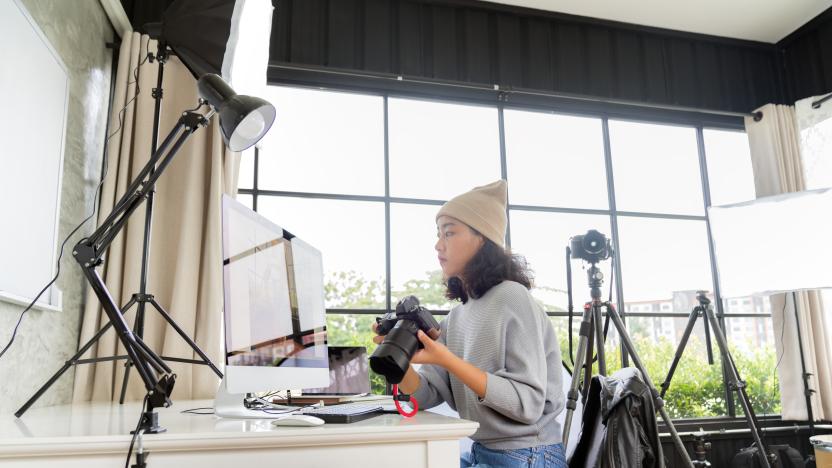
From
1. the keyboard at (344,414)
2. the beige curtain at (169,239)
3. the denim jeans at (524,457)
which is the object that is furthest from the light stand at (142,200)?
the beige curtain at (169,239)

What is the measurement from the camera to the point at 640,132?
3.89 metres

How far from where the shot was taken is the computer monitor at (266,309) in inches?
44.1

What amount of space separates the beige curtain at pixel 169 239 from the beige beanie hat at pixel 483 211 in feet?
4.36

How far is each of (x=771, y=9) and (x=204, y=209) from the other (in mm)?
3481

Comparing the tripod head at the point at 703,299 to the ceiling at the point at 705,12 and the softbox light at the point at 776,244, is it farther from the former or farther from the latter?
the ceiling at the point at 705,12

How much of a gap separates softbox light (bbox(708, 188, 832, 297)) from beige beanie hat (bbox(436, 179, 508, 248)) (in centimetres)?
222

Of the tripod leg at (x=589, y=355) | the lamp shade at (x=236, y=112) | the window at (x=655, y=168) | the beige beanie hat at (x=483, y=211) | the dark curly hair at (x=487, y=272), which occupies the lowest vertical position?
the tripod leg at (x=589, y=355)

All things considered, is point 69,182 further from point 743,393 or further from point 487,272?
point 743,393

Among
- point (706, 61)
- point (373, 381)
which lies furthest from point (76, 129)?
point (706, 61)

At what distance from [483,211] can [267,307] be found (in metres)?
0.75

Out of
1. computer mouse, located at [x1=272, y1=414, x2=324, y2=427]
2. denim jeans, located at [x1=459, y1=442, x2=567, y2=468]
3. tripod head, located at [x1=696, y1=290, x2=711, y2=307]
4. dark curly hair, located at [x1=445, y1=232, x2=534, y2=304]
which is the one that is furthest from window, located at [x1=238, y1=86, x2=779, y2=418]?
computer mouse, located at [x1=272, y1=414, x2=324, y2=427]

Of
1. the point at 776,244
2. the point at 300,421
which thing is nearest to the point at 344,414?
the point at 300,421

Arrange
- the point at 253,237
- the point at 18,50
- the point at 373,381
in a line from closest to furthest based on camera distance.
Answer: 1. the point at 253,237
2. the point at 18,50
3. the point at 373,381

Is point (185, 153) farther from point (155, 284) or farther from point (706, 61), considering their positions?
point (706, 61)
